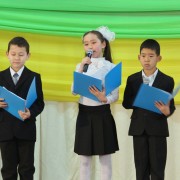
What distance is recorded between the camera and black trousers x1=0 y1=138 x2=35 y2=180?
2152mm

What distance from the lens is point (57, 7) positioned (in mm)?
2584

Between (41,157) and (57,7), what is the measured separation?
3.51ft

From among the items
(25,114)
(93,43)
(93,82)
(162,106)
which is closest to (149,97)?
(162,106)

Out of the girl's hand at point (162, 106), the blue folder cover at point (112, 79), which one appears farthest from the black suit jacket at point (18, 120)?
the girl's hand at point (162, 106)

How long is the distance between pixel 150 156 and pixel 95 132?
0.33 meters

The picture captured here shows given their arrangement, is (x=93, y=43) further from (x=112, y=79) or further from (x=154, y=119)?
(x=154, y=119)

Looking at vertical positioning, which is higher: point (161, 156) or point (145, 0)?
point (145, 0)

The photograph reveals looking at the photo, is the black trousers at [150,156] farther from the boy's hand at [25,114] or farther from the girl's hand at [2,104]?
the girl's hand at [2,104]

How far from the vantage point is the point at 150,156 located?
2162 mm

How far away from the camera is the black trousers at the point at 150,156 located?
214 centimetres

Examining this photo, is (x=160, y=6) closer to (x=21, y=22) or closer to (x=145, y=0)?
(x=145, y=0)

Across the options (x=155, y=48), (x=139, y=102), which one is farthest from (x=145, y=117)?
(x=155, y=48)

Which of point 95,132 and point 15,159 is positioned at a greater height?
point 95,132

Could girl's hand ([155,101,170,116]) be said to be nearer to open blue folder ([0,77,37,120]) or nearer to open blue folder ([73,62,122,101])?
open blue folder ([73,62,122,101])
